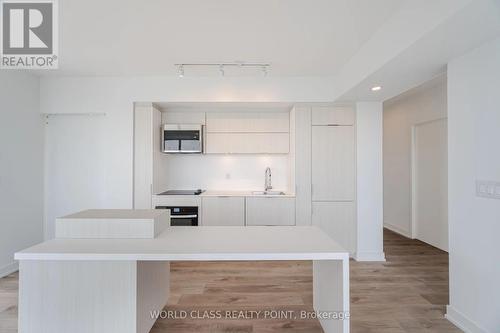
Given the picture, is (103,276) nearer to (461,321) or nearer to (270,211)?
(270,211)

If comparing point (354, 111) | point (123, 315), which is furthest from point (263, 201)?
point (123, 315)

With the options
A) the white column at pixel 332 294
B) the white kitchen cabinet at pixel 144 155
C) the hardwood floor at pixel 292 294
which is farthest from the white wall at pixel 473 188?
the white kitchen cabinet at pixel 144 155

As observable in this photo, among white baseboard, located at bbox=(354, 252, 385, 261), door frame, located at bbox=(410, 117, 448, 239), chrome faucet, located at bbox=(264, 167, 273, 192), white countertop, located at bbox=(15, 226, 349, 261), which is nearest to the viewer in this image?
white countertop, located at bbox=(15, 226, 349, 261)

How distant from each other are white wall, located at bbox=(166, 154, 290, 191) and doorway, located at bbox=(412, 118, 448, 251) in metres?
2.45

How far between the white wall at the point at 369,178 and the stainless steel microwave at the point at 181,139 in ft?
7.78

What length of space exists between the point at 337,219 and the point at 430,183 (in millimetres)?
1974

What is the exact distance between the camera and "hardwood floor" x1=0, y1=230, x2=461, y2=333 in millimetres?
2182

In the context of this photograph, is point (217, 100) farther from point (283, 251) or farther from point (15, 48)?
point (283, 251)

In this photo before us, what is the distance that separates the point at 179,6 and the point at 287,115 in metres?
2.46

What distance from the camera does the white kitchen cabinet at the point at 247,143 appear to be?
13.4 ft

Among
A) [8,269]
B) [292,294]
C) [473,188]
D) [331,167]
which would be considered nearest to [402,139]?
[331,167]

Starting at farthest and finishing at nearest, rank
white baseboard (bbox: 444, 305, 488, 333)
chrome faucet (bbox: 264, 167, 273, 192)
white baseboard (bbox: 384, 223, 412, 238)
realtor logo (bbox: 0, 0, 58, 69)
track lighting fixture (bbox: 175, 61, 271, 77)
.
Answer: white baseboard (bbox: 384, 223, 412, 238) < chrome faucet (bbox: 264, 167, 273, 192) < track lighting fixture (bbox: 175, 61, 271, 77) < realtor logo (bbox: 0, 0, 58, 69) < white baseboard (bbox: 444, 305, 488, 333)

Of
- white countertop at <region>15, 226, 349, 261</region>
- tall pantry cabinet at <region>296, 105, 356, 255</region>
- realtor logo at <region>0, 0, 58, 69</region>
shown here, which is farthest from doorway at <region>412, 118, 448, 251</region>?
realtor logo at <region>0, 0, 58, 69</region>

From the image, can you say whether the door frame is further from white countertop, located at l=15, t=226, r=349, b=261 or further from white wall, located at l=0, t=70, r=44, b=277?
white wall, located at l=0, t=70, r=44, b=277
